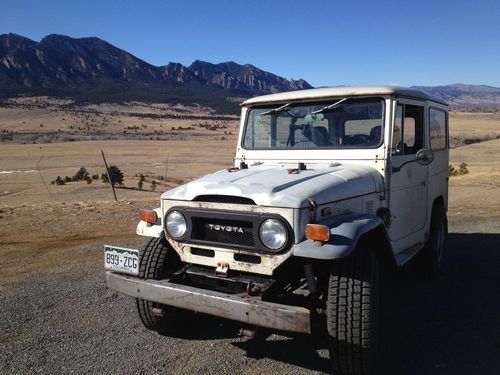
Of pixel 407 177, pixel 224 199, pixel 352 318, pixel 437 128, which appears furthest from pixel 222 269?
pixel 437 128

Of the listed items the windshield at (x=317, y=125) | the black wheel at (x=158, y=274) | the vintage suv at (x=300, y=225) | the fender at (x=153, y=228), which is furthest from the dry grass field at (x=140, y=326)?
the windshield at (x=317, y=125)

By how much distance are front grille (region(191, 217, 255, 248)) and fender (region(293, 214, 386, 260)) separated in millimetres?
436

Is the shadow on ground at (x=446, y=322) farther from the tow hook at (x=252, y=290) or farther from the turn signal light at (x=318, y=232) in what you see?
the turn signal light at (x=318, y=232)

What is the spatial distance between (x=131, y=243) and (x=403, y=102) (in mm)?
5021

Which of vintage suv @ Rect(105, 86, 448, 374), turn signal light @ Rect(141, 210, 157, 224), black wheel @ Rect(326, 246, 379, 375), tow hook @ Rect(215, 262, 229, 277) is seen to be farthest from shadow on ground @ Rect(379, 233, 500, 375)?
turn signal light @ Rect(141, 210, 157, 224)

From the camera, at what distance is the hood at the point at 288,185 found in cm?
375

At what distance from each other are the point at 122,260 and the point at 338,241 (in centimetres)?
185

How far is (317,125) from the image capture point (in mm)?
5141

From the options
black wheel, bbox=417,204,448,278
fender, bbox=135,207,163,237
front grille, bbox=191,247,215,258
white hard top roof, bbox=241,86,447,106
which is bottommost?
black wheel, bbox=417,204,448,278

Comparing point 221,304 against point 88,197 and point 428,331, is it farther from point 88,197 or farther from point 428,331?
point 88,197

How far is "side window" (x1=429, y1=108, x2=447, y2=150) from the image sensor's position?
19.9ft

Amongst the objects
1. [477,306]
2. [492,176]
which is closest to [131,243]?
[477,306]

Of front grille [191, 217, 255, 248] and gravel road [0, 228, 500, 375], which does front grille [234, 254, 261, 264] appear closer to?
front grille [191, 217, 255, 248]

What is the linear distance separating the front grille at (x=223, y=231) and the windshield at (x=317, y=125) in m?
1.62
